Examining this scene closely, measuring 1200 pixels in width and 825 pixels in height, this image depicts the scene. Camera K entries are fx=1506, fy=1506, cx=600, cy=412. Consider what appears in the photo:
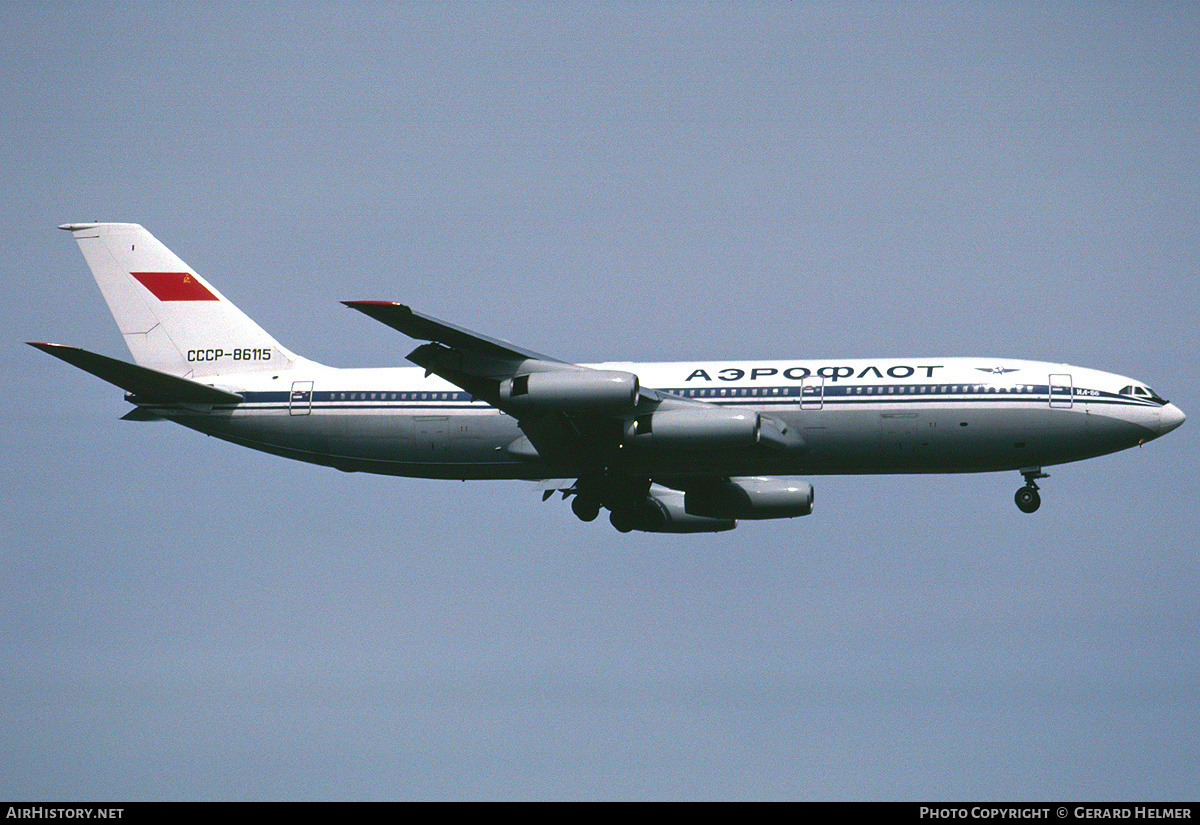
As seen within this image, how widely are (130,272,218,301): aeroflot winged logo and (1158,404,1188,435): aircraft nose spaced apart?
3283 cm

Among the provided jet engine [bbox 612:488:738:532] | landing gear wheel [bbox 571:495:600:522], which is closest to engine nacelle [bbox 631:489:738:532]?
jet engine [bbox 612:488:738:532]

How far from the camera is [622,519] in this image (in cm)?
5250

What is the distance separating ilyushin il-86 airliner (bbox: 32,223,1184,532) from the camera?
4597cm

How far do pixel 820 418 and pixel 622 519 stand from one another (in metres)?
9.07

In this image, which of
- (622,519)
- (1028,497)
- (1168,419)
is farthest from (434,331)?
(1168,419)

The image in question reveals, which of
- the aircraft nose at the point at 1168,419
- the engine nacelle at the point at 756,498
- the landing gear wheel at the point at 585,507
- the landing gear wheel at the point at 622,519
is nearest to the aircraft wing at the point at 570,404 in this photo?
the landing gear wheel at the point at 585,507

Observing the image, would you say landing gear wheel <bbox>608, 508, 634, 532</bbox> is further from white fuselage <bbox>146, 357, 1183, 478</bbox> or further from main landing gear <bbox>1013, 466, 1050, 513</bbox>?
main landing gear <bbox>1013, 466, 1050, 513</bbox>

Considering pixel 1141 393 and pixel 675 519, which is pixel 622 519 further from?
pixel 1141 393

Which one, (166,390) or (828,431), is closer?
(828,431)

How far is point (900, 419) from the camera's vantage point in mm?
46344

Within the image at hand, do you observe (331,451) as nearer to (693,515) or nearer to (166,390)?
(166,390)

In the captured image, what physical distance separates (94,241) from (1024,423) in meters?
33.8

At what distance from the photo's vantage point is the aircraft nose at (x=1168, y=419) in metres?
46.7
